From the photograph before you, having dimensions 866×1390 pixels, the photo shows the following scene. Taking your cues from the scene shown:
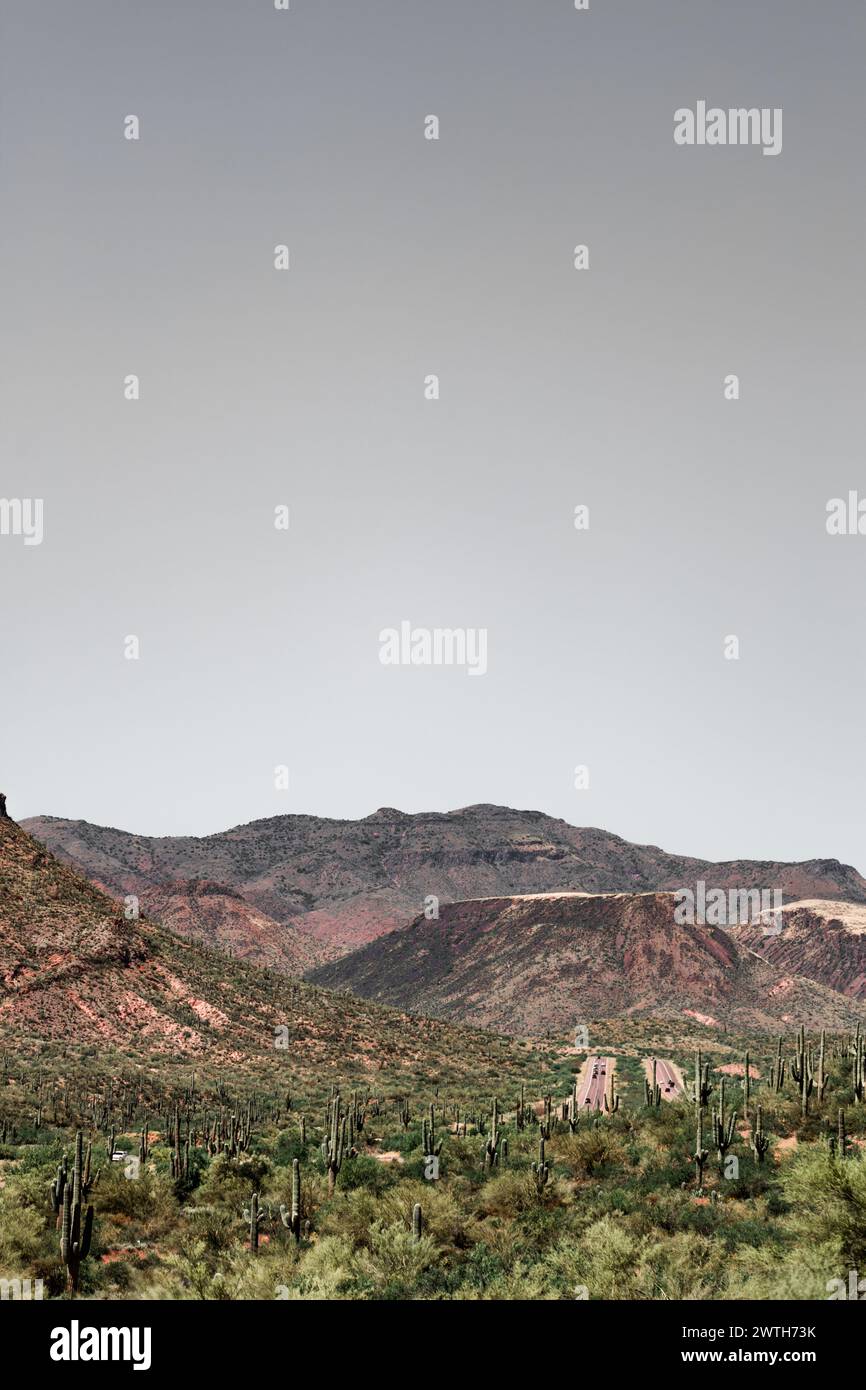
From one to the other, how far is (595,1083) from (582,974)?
6925cm

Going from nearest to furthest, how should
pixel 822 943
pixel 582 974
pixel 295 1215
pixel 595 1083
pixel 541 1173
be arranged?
pixel 295 1215 < pixel 541 1173 < pixel 595 1083 < pixel 582 974 < pixel 822 943

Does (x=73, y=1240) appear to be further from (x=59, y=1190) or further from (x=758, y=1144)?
(x=758, y=1144)

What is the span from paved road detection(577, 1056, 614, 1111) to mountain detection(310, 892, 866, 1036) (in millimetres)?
35487

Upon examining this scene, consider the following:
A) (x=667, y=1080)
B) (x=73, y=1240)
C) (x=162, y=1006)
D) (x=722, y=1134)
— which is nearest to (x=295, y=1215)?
(x=73, y=1240)

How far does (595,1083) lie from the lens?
2493 inches

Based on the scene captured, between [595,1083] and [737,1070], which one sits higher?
[595,1083]

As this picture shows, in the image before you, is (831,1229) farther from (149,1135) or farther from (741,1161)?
(149,1135)

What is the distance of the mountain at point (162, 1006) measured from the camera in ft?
209

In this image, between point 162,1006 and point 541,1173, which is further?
point 162,1006

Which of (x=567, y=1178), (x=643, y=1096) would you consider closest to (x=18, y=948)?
(x=643, y=1096)

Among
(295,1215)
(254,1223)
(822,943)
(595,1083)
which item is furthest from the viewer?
(822,943)

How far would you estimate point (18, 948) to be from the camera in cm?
6881

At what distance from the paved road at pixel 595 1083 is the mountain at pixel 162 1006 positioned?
5.84m
